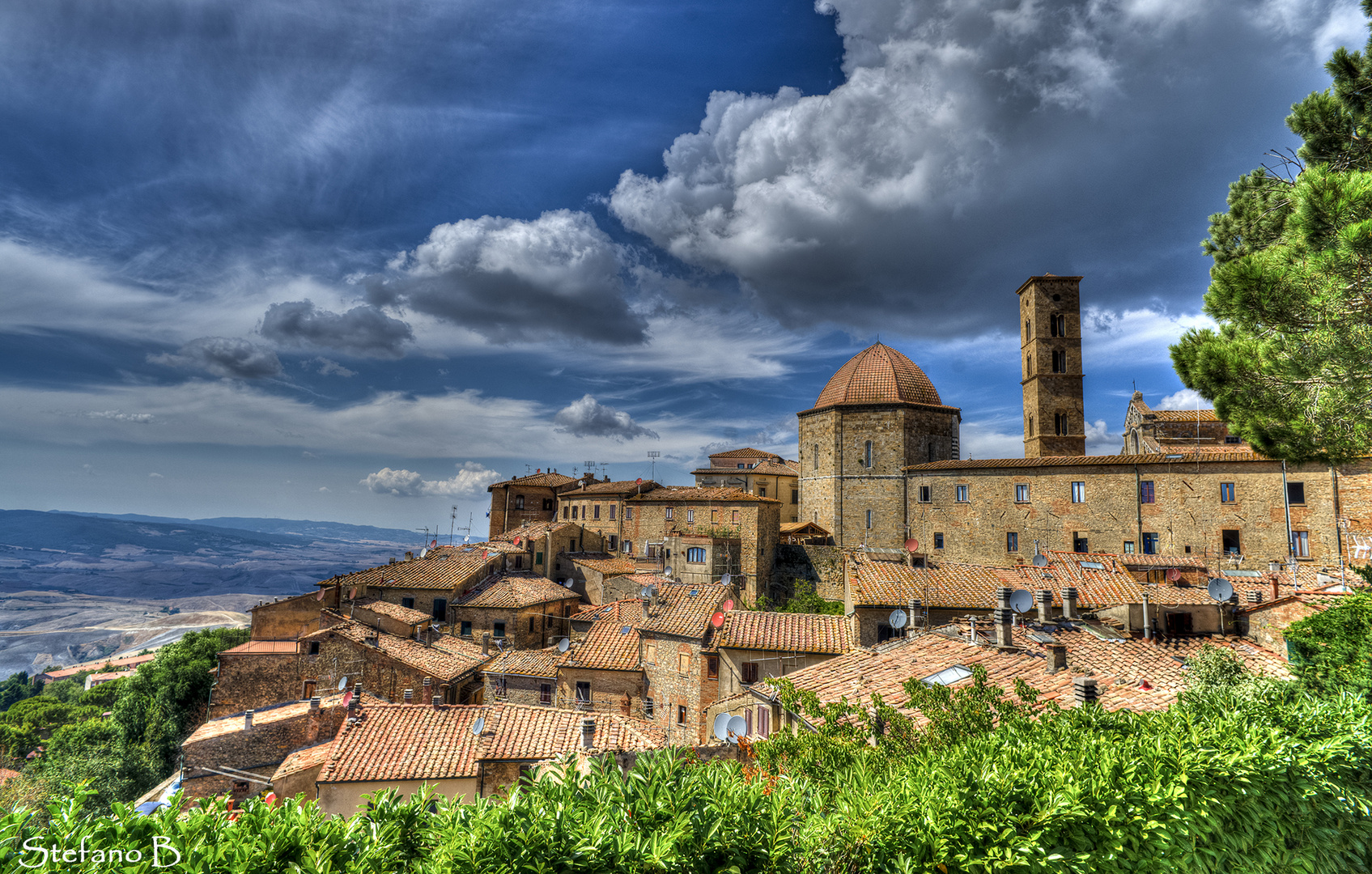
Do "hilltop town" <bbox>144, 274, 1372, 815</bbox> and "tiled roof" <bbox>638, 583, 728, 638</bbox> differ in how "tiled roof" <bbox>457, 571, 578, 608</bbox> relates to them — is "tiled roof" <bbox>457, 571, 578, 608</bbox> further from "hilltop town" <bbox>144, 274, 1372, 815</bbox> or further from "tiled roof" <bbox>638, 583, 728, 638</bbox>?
"tiled roof" <bbox>638, 583, 728, 638</bbox>

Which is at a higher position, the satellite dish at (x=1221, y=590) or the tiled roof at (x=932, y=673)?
the satellite dish at (x=1221, y=590)

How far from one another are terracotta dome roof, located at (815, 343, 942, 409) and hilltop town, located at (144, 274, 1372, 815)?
21cm

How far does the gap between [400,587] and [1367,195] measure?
44074 millimetres

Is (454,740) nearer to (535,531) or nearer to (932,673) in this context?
(932,673)

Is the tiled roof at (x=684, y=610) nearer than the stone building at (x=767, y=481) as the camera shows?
Yes

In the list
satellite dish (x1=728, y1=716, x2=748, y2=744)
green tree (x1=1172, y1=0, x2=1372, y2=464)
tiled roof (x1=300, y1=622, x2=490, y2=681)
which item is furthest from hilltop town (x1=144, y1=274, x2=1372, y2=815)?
green tree (x1=1172, y1=0, x2=1372, y2=464)

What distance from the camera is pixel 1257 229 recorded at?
1306cm

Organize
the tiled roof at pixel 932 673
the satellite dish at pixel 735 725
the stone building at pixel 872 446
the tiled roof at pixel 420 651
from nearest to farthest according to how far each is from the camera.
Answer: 1. the tiled roof at pixel 932 673
2. the satellite dish at pixel 735 725
3. the tiled roof at pixel 420 651
4. the stone building at pixel 872 446

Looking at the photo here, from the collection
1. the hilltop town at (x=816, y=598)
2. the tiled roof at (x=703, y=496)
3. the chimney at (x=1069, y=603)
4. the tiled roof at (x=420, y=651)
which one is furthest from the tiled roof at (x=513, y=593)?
the chimney at (x=1069, y=603)

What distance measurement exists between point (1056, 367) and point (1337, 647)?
140ft

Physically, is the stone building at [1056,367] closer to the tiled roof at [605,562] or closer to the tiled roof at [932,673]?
the tiled roof at [605,562]

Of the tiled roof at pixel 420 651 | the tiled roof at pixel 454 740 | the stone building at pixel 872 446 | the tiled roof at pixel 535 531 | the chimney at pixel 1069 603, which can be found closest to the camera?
the tiled roof at pixel 454 740

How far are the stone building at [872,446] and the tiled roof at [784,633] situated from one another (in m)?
24.3

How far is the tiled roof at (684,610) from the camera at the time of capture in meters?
22.5
